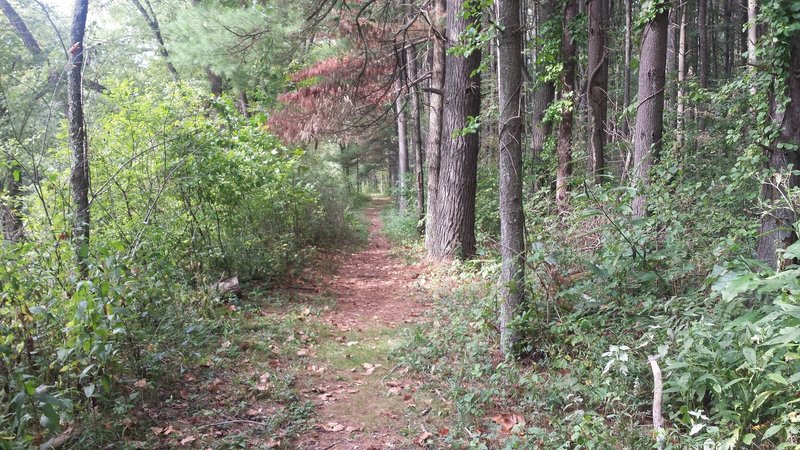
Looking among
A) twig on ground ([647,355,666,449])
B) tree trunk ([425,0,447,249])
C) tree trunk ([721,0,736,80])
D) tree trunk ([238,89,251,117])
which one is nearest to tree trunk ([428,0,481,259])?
tree trunk ([425,0,447,249])

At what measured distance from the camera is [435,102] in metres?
10.5

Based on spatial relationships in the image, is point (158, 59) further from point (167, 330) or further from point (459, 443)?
point (459, 443)

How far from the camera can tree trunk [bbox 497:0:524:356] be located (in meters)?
4.20

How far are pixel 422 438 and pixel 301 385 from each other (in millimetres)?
1455

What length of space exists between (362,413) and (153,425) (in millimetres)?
1564

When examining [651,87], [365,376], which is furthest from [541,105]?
[365,376]

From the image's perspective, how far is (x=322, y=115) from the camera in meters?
11.3

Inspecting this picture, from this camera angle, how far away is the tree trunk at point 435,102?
30.6 feet

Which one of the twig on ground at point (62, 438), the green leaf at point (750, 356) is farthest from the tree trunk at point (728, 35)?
the twig on ground at point (62, 438)

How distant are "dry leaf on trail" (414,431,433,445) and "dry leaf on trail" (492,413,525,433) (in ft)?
1.67

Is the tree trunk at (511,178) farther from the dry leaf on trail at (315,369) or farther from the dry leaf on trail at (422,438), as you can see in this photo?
the dry leaf on trail at (315,369)

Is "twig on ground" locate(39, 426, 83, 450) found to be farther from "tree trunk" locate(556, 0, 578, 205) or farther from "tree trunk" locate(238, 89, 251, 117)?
"tree trunk" locate(238, 89, 251, 117)

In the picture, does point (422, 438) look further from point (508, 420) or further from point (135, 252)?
point (135, 252)

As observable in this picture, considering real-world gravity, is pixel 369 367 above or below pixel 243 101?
below
